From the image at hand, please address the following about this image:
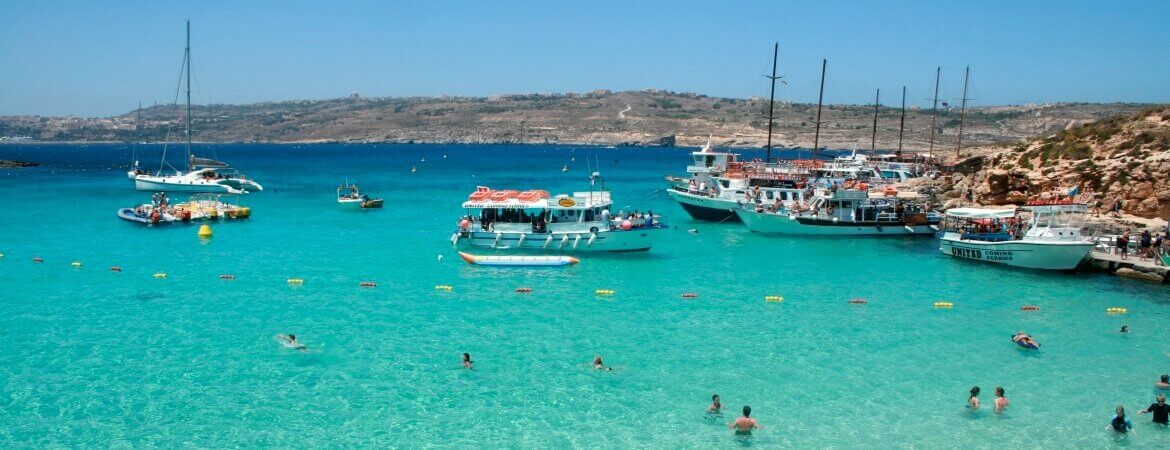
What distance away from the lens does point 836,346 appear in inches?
953

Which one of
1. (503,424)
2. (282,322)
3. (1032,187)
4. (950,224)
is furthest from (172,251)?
(1032,187)

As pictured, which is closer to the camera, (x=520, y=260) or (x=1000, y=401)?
(x=1000, y=401)

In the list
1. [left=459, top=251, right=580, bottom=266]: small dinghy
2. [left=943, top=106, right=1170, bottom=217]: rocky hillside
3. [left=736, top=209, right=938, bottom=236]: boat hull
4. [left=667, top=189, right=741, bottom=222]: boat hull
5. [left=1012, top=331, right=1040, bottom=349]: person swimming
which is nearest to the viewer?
[left=1012, top=331, right=1040, bottom=349]: person swimming

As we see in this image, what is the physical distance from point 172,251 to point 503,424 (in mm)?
28989

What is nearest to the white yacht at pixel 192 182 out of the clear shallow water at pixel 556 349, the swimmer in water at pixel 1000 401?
the clear shallow water at pixel 556 349

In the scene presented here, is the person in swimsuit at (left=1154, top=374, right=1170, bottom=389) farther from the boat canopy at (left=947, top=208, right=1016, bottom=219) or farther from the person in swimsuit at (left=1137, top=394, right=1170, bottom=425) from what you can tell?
the boat canopy at (left=947, top=208, right=1016, bottom=219)

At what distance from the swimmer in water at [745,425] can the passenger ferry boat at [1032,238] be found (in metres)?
22.9

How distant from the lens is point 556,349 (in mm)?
23641

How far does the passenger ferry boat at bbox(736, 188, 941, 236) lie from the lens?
153 feet

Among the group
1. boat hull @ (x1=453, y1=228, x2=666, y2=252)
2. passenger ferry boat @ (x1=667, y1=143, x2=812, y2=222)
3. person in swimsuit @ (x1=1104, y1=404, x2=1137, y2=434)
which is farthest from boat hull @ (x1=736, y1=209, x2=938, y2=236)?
person in swimsuit @ (x1=1104, y1=404, x2=1137, y2=434)

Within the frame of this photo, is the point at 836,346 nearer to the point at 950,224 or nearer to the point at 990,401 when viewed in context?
the point at 990,401

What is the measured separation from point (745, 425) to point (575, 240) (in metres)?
22.1

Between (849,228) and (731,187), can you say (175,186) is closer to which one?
(731,187)

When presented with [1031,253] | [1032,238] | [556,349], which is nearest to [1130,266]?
[1031,253]
